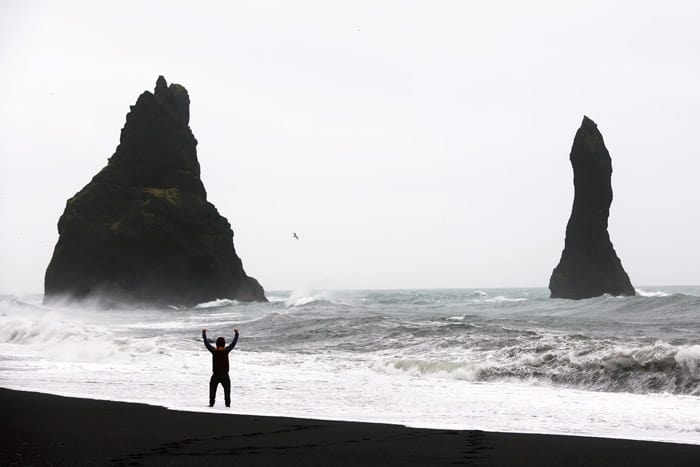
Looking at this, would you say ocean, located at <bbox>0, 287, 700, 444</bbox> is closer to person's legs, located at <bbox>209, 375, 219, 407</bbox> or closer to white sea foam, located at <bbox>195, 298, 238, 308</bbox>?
person's legs, located at <bbox>209, 375, 219, 407</bbox>

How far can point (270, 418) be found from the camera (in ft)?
44.2

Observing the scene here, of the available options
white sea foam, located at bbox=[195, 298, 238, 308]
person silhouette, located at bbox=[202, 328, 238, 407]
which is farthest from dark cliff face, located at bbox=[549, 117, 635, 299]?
person silhouette, located at bbox=[202, 328, 238, 407]

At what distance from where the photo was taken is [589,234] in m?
115

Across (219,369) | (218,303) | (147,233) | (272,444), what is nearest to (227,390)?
(219,369)

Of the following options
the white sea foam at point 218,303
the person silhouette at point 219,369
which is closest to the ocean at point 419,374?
the person silhouette at point 219,369

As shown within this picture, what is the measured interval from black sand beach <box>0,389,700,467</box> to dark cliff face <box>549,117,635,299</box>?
102 metres

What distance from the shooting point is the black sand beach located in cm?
976

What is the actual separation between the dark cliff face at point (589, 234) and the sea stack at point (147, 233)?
4652 centimetres

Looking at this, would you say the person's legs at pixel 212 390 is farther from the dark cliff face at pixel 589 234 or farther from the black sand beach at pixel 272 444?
the dark cliff face at pixel 589 234

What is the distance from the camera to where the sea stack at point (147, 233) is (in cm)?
9956

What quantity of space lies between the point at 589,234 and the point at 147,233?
2541 inches

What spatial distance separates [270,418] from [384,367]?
31.7 ft

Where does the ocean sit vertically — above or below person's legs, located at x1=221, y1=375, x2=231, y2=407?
below

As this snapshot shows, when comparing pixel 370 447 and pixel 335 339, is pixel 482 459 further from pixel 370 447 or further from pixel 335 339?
pixel 335 339
